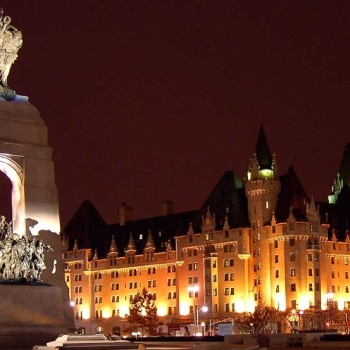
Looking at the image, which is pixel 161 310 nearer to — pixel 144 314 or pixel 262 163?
pixel 144 314

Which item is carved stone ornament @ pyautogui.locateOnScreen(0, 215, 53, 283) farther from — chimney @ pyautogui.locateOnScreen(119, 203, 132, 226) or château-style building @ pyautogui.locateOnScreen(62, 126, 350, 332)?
chimney @ pyautogui.locateOnScreen(119, 203, 132, 226)

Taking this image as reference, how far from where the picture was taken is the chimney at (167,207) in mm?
138125

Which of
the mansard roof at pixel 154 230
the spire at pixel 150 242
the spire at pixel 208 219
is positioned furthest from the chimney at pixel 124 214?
the spire at pixel 208 219

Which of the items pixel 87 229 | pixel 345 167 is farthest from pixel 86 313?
pixel 345 167

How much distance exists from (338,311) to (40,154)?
70.5m

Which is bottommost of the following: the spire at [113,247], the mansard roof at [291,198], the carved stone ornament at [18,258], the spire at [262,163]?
the carved stone ornament at [18,258]

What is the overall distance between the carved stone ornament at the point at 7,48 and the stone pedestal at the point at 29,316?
34.8ft

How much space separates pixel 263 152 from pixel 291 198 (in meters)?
7.54

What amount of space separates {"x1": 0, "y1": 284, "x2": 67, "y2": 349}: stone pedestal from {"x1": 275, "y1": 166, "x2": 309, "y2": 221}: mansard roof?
240 ft

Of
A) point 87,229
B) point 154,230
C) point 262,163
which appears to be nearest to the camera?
point 262,163

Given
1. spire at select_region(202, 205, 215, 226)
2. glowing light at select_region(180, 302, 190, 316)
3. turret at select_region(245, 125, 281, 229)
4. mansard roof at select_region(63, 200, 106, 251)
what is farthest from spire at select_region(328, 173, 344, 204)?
glowing light at select_region(180, 302, 190, 316)

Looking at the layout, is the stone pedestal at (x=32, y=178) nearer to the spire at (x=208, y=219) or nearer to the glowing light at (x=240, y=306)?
the glowing light at (x=240, y=306)

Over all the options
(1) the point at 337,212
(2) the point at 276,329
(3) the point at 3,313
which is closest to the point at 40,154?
(3) the point at 3,313

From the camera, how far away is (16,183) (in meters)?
48.8
